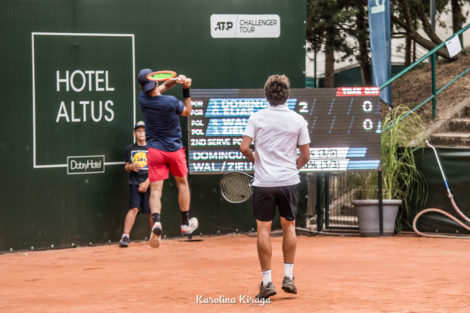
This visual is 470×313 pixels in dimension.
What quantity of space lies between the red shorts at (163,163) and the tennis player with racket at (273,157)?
194 centimetres

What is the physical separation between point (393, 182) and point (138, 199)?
4287 mm

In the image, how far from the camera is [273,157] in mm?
7973

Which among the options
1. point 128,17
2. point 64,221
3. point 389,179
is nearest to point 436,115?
point 389,179

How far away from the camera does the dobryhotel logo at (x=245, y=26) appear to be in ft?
45.6

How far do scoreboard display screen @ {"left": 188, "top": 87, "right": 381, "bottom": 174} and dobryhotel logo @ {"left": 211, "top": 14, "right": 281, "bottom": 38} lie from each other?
4.19ft

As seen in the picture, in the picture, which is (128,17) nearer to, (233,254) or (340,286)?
(233,254)

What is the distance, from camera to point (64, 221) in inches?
509

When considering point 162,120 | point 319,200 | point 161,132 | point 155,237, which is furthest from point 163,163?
point 319,200

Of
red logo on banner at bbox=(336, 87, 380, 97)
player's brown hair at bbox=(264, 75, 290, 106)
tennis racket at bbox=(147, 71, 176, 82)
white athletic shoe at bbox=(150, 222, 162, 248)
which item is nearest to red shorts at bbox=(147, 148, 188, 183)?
white athletic shoe at bbox=(150, 222, 162, 248)

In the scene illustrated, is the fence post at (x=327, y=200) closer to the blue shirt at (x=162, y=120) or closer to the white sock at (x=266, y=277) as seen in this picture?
the blue shirt at (x=162, y=120)

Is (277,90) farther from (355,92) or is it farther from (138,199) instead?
(355,92)

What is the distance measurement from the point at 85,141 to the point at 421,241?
555 cm

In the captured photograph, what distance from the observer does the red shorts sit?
9.79m

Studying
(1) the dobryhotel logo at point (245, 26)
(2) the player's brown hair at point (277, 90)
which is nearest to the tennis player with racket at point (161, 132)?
(2) the player's brown hair at point (277, 90)
